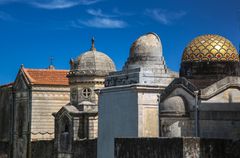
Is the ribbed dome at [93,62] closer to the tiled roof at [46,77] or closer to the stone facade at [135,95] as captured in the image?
the tiled roof at [46,77]

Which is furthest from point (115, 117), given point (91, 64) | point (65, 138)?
point (91, 64)

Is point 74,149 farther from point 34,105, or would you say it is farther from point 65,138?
point 34,105

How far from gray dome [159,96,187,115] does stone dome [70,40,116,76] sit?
1243 centimetres

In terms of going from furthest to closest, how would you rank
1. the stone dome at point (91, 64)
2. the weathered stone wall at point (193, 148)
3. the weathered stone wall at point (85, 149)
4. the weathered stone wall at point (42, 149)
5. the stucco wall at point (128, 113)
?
1. the weathered stone wall at point (42, 149)
2. the stone dome at point (91, 64)
3. the weathered stone wall at point (85, 149)
4. the stucco wall at point (128, 113)
5. the weathered stone wall at point (193, 148)

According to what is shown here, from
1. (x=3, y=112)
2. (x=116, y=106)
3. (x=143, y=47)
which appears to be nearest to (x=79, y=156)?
(x=116, y=106)

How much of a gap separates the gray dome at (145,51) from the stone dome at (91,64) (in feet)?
26.5

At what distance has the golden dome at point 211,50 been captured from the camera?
71.6ft

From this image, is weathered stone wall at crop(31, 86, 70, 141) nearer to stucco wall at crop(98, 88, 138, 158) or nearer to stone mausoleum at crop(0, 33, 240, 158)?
stone mausoleum at crop(0, 33, 240, 158)

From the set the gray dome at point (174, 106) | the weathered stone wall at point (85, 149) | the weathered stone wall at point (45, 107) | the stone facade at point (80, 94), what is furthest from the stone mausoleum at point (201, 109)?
the weathered stone wall at point (45, 107)

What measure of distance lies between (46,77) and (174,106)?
18940mm

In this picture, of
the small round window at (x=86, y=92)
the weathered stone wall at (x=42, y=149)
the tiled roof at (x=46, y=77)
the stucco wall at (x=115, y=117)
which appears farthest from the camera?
the tiled roof at (x=46, y=77)

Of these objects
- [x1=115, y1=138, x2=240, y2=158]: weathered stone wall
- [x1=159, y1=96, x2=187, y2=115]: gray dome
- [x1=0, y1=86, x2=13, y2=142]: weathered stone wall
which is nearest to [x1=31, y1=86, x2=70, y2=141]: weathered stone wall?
[x1=0, y1=86, x2=13, y2=142]: weathered stone wall

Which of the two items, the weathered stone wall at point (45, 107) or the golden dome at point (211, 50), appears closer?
the golden dome at point (211, 50)

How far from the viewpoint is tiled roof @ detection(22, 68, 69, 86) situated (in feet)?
117
